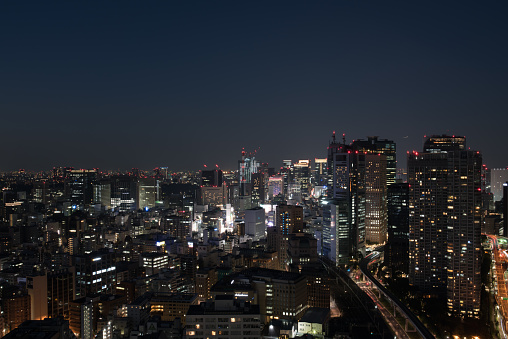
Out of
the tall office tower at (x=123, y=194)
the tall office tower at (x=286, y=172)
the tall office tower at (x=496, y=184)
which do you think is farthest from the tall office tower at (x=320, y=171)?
the tall office tower at (x=123, y=194)

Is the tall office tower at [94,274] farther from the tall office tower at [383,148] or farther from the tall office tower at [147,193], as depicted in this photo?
the tall office tower at [147,193]

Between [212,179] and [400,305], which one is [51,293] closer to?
[400,305]

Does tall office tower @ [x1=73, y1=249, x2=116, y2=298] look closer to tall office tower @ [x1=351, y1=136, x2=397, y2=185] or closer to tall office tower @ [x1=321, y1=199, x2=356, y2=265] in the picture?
tall office tower @ [x1=321, y1=199, x2=356, y2=265]

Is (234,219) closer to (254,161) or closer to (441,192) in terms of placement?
(254,161)

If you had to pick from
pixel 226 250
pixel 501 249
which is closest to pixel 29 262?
pixel 226 250

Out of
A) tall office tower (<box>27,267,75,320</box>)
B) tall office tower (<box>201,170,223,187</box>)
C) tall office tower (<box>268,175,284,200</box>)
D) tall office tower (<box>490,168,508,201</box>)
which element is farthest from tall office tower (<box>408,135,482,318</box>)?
tall office tower (<box>201,170,223,187</box>)
